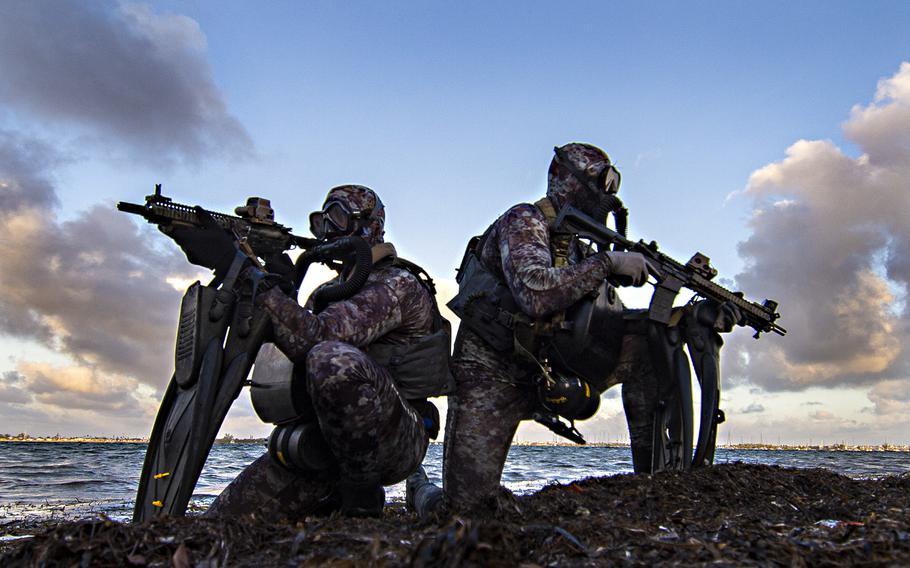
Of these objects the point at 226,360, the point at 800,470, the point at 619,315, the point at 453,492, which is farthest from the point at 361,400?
the point at 800,470

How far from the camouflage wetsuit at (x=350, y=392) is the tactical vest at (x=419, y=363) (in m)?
0.11

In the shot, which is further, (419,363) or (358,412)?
(419,363)

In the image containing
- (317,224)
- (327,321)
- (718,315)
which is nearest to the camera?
(327,321)

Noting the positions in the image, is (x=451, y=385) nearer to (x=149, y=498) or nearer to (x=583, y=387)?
(x=583, y=387)

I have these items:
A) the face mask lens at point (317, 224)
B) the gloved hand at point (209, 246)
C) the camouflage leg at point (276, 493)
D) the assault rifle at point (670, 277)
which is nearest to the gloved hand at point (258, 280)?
the gloved hand at point (209, 246)

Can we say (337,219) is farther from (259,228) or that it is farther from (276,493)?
(276,493)

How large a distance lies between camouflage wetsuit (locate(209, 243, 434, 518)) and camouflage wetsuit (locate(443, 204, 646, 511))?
576 millimetres

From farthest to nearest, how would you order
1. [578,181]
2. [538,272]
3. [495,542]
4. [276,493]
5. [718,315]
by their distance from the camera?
1. [718,315]
2. [578,181]
3. [538,272]
4. [276,493]
5. [495,542]

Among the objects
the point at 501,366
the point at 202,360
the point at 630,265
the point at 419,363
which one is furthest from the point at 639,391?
the point at 202,360

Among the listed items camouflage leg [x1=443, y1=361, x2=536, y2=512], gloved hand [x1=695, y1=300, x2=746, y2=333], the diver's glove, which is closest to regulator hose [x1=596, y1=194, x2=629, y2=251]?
gloved hand [x1=695, y1=300, x2=746, y2=333]

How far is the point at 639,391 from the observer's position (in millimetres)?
6883

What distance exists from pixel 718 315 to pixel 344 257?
3569mm

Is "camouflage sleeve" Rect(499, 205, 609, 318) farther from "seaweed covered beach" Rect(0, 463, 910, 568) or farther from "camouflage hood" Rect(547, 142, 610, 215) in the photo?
"seaweed covered beach" Rect(0, 463, 910, 568)

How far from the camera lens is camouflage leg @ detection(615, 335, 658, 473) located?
6801 millimetres
